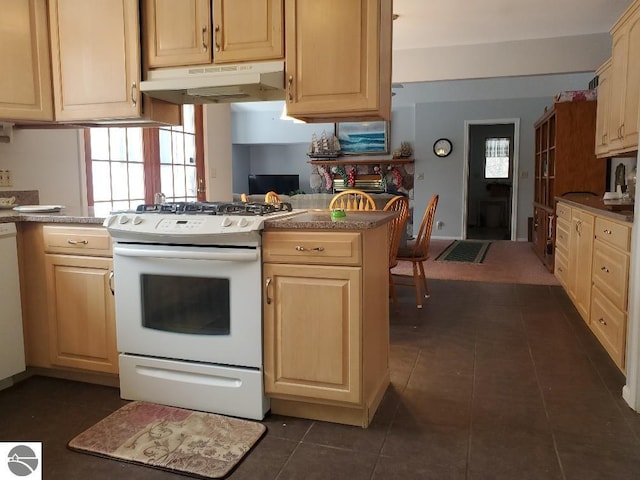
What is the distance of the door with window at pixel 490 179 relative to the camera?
32.4 feet

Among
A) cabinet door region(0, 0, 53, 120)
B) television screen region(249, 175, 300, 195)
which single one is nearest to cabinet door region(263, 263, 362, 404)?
cabinet door region(0, 0, 53, 120)

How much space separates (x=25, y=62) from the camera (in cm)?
275

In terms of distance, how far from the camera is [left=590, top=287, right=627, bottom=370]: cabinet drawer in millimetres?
2621

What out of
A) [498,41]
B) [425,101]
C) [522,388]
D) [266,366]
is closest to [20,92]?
[266,366]

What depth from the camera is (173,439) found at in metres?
2.04

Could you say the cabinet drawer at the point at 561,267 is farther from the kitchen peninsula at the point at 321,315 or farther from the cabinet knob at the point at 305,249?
the cabinet knob at the point at 305,249

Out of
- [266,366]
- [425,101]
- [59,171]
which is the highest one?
[425,101]

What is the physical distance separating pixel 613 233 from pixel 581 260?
92 cm

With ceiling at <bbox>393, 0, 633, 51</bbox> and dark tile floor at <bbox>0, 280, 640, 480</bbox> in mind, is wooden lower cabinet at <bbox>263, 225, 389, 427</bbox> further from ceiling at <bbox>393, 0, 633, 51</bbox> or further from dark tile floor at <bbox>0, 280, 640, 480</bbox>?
ceiling at <bbox>393, 0, 633, 51</bbox>

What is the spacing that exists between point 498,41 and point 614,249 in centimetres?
352

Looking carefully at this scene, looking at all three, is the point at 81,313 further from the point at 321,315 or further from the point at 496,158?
the point at 496,158

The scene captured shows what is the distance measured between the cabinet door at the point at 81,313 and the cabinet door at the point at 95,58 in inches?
31.8

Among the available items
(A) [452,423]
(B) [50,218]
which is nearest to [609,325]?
(A) [452,423]

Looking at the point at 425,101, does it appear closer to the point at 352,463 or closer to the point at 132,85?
the point at 132,85
